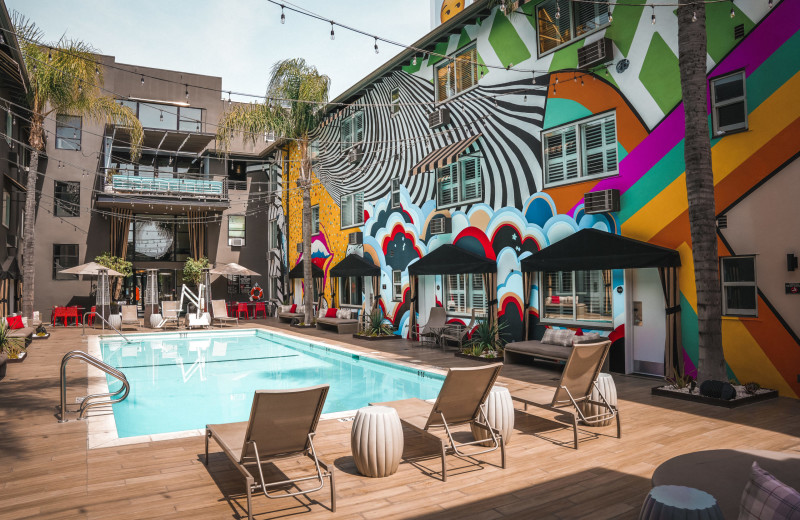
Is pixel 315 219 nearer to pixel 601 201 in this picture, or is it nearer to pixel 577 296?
pixel 577 296

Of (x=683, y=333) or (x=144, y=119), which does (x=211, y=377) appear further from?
(x=144, y=119)

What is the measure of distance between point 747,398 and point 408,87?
11843 mm

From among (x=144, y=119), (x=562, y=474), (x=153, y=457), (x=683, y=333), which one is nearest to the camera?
(x=562, y=474)

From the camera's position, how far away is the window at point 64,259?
71.1ft

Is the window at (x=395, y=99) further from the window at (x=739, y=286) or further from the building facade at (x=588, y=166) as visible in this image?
the window at (x=739, y=286)

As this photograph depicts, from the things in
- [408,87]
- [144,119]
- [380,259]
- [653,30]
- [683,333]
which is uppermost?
[144,119]

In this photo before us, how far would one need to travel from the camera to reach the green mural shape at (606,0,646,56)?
361 inches

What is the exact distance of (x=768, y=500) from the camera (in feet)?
6.19

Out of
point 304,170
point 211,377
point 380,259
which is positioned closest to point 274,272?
point 304,170

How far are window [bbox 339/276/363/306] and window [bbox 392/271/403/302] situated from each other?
8.00 feet

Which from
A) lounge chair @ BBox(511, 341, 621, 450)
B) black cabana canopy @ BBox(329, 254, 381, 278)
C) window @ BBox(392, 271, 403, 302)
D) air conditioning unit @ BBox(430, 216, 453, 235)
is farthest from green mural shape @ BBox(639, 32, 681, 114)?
black cabana canopy @ BBox(329, 254, 381, 278)

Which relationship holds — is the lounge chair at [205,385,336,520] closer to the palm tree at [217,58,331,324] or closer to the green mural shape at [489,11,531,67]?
the green mural shape at [489,11,531,67]

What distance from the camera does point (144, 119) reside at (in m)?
23.5

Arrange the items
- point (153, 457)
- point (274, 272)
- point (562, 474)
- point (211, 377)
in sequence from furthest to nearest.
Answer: point (274, 272)
point (211, 377)
point (153, 457)
point (562, 474)
